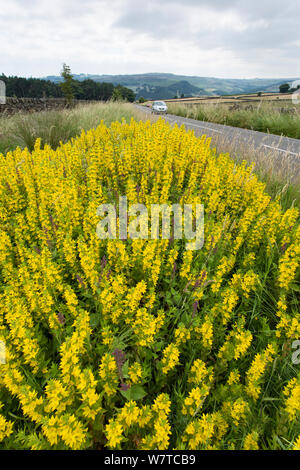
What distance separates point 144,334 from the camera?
1.69m

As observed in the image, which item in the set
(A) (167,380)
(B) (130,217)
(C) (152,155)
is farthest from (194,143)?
(A) (167,380)

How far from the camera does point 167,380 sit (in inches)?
74.9

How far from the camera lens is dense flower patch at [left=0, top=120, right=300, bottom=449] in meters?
1.39

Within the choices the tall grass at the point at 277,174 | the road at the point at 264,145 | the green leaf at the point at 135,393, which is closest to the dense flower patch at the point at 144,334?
the green leaf at the point at 135,393

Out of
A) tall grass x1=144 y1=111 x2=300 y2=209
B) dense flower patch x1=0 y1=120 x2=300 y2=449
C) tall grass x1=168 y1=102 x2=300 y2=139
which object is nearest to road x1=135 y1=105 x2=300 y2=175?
tall grass x1=144 y1=111 x2=300 y2=209

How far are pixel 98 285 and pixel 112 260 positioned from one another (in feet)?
1.21

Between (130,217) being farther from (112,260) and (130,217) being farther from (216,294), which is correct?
(216,294)

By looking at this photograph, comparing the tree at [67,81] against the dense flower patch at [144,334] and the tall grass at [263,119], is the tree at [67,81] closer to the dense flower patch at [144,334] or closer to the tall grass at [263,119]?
the tall grass at [263,119]

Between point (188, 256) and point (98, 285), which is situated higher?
point (188, 256)

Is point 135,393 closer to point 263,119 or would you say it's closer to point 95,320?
point 95,320

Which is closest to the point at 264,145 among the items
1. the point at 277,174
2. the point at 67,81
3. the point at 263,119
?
the point at 277,174

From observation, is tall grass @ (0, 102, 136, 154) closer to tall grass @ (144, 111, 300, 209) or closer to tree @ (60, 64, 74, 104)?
tall grass @ (144, 111, 300, 209)

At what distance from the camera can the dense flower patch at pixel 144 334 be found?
54.7 inches

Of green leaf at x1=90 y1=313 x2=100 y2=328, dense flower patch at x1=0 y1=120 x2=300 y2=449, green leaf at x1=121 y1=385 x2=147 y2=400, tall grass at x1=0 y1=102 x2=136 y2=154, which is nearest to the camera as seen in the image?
dense flower patch at x1=0 y1=120 x2=300 y2=449
